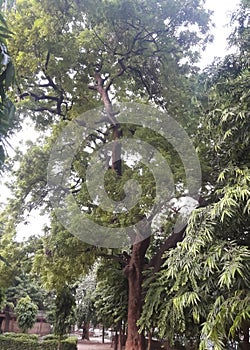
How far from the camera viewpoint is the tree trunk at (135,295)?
573cm

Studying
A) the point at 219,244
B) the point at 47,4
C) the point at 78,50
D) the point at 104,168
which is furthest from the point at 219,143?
the point at 47,4

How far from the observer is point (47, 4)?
5.02 meters

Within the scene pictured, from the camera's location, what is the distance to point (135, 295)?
19.6 ft

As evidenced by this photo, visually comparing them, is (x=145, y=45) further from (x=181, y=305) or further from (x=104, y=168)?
(x=181, y=305)

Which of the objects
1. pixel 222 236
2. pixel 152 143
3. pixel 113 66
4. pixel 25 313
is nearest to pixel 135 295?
pixel 152 143

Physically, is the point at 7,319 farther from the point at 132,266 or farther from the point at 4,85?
the point at 4,85

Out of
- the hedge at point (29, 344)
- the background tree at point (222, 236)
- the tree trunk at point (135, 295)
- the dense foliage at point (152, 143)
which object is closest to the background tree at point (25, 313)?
the hedge at point (29, 344)

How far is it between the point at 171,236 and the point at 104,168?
64.2 inches

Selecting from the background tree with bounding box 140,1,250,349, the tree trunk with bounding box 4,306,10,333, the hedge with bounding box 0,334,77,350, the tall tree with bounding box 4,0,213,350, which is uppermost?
the tall tree with bounding box 4,0,213,350

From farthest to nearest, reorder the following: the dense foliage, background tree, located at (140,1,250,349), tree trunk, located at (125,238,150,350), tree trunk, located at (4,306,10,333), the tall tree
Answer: tree trunk, located at (4,306,10,333) → tree trunk, located at (125,238,150,350) → the tall tree → the dense foliage → background tree, located at (140,1,250,349)

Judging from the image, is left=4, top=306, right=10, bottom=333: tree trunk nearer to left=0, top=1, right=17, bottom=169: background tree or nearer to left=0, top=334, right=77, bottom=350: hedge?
left=0, top=334, right=77, bottom=350: hedge

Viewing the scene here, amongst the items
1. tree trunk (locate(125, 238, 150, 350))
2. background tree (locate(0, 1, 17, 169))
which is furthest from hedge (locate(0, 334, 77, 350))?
background tree (locate(0, 1, 17, 169))

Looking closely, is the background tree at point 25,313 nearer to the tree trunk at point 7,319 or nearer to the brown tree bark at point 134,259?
the tree trunk at point 7,319

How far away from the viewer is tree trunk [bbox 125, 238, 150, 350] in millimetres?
5727
